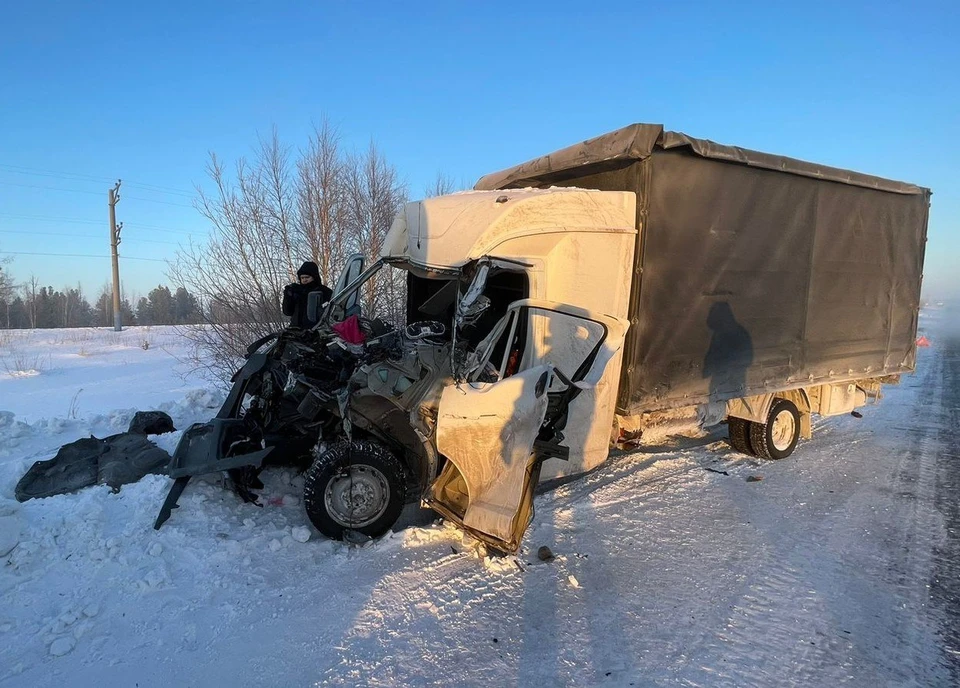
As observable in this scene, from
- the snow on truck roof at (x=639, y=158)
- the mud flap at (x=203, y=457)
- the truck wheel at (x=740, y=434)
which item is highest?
the snow on truck roof at (x=639, y=158)

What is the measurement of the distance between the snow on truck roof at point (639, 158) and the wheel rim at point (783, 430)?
9.36 ft

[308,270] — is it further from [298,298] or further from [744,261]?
[744,261]

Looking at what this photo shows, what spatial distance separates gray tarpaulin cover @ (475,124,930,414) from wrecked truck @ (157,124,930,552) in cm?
2

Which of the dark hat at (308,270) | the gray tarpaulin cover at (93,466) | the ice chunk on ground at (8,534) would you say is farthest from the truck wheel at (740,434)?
the ice chunk on ground at (8,534)

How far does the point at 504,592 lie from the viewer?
3617 mm

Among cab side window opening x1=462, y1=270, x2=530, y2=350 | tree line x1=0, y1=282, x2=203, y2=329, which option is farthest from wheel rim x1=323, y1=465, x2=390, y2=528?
tree line x1=0, y1=282, x2=203, y2=329

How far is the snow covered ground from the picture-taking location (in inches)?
114

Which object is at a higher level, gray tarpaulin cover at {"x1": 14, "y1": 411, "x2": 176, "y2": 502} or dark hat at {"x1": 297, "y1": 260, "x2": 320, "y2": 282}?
dark hat at {"x1": 297, "y1": 260, "x2": 320, "y2": 282}

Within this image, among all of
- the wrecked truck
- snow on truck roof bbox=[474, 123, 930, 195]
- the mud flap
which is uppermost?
snow on truck roof bbox=[474, 123, 930, 195]

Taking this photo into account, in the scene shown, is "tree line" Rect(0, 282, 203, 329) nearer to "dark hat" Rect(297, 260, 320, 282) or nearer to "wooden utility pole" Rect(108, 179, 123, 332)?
"wooden utility pole" Rect(108, 179, 123, 332)

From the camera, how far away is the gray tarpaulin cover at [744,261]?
473cm

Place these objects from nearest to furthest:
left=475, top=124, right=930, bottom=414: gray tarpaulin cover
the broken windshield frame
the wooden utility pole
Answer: left=475, top=124, right=930, bottom=414: gray tarpaulin cover < the broken windshield frame < the wooden utility pole

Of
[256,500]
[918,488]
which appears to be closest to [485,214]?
[256,500]

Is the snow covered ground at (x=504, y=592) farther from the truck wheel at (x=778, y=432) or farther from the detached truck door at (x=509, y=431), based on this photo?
the truck wheel at (x=778, y=432)
